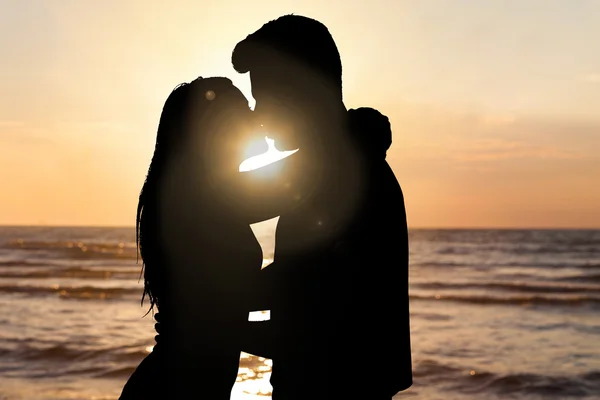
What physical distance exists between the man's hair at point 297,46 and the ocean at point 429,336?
84 cm

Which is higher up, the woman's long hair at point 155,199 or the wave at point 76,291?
the woman's long hair at point 155,199

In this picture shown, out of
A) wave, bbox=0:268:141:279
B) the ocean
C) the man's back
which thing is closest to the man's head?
the man's back

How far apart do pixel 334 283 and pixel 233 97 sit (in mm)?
821

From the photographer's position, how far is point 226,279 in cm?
263

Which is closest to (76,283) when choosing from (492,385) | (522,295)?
(522,295)

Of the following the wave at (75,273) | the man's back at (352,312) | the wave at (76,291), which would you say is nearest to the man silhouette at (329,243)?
the man's back at (352,312)

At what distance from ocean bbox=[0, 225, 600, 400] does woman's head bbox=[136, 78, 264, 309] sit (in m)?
0.52

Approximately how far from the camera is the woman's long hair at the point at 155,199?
265 cm

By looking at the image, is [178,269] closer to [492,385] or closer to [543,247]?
[492,385]

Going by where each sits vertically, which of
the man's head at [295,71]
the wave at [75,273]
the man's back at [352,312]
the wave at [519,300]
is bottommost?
the wave at [519,300]

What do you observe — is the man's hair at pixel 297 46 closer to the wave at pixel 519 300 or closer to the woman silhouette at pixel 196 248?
the woman silhouette at pixel 196 248

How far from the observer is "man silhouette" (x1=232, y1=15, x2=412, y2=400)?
8.05 ft

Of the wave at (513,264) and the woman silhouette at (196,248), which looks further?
the wave at (513,264)

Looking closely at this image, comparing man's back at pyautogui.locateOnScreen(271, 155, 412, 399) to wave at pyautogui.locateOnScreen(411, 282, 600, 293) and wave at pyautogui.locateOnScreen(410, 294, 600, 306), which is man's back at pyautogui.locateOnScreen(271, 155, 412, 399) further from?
wave at pyautogui.locateOnScreen(411, 282, 600, 293)
